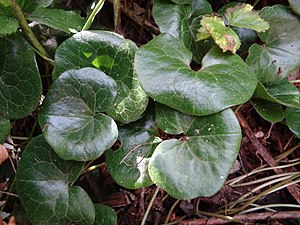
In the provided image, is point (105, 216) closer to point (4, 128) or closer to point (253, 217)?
point (4, 128)

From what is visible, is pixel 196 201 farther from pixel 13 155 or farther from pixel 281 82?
pixel 13 155

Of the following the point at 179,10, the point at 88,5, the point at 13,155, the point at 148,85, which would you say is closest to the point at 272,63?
the point at 179,10

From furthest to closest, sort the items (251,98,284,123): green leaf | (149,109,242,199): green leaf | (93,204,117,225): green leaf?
(251,98,284,123): green leaf
(93,204,117,225): green leaf
(149,109,242,199): green leaf

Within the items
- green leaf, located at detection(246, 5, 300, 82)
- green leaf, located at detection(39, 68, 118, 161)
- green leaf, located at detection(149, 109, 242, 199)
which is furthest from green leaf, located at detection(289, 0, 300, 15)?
green leaf, located at detection(39, 68, 118, 161)

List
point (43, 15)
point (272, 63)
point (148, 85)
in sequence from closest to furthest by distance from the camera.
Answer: point (148, 85), point (43, 15), point (272, 63)

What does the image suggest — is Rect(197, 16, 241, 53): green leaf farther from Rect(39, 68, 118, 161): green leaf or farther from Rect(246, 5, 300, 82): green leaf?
Rect(39, 68, 118, 161): green leaf
